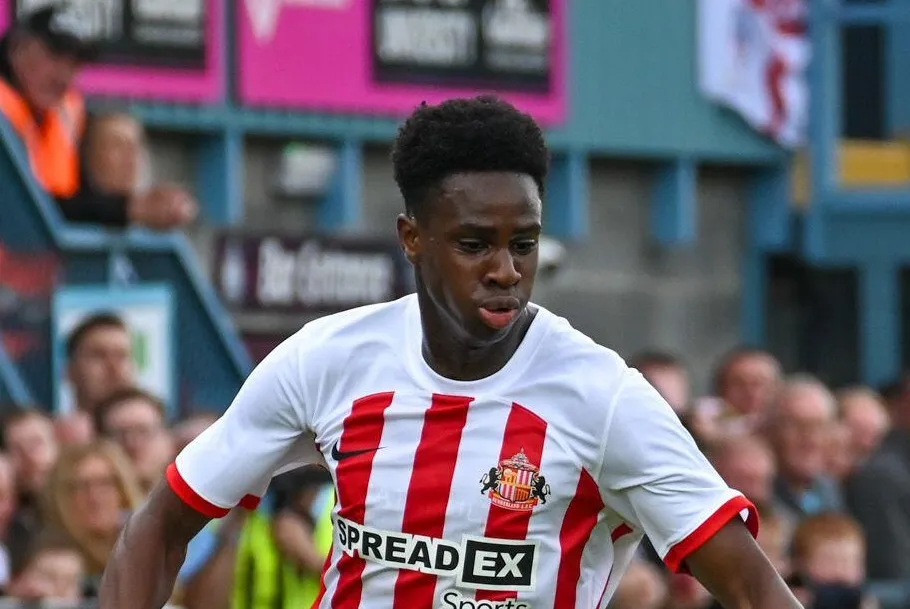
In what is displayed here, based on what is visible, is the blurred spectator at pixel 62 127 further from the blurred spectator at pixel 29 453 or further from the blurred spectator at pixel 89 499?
the blurred spectator at pixel 89 499

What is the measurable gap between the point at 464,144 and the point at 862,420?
8025 millimetres

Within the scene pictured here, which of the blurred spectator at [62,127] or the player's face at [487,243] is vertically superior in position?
the blurred spectator at [62,127]

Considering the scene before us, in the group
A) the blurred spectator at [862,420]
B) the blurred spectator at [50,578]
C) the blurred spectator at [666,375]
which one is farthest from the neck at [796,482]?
the blurred spectator at [50,578]

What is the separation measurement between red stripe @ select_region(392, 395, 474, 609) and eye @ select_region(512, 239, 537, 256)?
0.33m

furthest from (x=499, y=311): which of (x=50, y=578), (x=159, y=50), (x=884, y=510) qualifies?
(x=159, y=50)

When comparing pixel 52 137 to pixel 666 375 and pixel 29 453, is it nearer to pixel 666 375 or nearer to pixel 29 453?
pixel 29 453

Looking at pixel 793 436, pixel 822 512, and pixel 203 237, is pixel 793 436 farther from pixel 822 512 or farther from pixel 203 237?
pixel 203 237

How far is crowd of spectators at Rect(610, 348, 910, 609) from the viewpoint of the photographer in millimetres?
8648

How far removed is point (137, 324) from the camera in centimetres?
941

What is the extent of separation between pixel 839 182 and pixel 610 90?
2061 mm

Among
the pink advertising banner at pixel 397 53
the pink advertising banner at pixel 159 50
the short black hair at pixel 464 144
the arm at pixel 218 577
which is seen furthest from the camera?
the pink advertising banner at pixel 397 53

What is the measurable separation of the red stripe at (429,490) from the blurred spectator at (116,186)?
5.19m

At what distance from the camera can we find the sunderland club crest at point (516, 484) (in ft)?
13.7

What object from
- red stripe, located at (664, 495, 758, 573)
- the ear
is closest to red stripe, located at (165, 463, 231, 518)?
the ear
